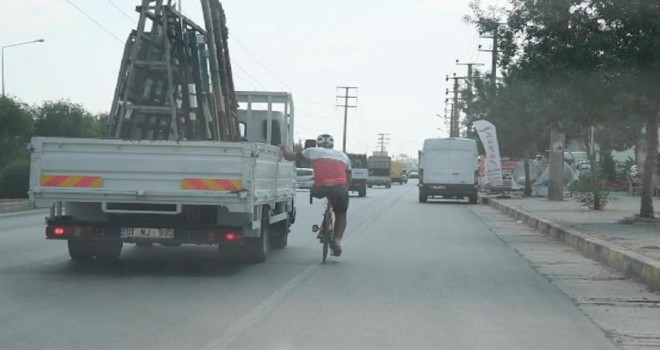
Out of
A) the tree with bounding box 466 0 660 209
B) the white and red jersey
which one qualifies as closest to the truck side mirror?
the white and red jersey

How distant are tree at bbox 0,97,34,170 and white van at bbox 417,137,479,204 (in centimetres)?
1790

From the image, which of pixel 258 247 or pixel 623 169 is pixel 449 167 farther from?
pixel 258 247

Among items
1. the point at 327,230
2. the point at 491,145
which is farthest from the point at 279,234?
the point at 491,145

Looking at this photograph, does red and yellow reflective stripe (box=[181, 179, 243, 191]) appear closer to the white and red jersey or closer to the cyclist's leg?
the white and red jersey

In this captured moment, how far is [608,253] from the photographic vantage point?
13.6 m

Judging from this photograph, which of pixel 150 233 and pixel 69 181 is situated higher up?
pixel 69 181

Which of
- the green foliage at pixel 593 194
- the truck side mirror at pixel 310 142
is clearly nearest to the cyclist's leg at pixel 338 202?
the truck side mirror at pixel 310 142

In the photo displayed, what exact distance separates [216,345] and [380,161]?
6837 centimetres

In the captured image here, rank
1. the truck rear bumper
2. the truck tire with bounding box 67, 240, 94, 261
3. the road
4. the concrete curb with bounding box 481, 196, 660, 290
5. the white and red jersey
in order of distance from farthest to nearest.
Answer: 1. the white and red jersey
2. the truck tire with bounding box 67, 240, 94, 261
3. the concrete curb with bounding box 481, 196, 660, 290
4. the truck rear bumper
5. the road

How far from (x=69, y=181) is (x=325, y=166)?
3.75 meters

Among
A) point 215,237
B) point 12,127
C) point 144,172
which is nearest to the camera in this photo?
point 144,172

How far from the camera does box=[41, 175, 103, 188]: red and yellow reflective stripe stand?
1078 centimetres

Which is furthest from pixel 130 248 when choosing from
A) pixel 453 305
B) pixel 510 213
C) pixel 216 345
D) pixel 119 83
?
pixel 510 213

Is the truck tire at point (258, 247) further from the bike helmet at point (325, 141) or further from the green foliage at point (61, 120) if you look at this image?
the green foliage at point (61, 120)
